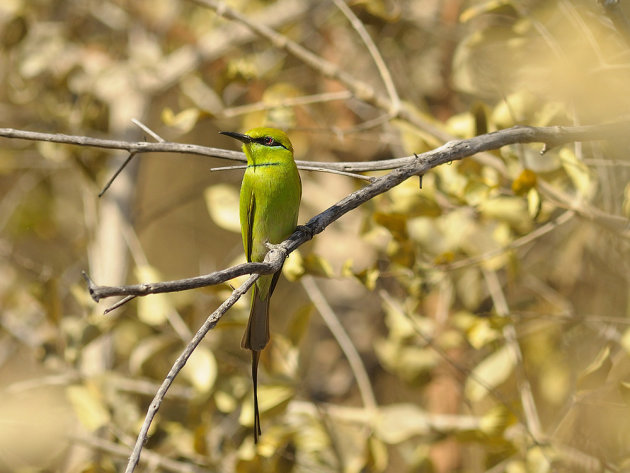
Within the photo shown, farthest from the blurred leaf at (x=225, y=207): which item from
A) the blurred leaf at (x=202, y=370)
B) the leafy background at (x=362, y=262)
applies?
the blurred leaf at (x=202, y=370)

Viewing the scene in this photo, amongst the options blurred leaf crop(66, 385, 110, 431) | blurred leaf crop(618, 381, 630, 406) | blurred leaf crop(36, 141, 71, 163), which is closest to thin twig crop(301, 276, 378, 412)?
blurred leaf crop(66, 385, 110, 431)

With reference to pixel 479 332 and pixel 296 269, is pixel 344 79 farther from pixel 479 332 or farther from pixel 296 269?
pixel 479 332

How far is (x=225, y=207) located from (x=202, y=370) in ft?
1.56

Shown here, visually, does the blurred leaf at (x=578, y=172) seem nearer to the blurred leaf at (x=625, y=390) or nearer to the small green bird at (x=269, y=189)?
the blurred leaf at (x=625, y=390)

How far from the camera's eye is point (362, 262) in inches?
120

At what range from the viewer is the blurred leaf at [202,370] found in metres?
1.88

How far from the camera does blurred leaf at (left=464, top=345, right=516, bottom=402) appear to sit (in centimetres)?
195

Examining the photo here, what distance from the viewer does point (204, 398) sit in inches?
76.6

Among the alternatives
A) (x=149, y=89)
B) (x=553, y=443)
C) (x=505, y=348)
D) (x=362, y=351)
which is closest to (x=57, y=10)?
(x=149, y=89)

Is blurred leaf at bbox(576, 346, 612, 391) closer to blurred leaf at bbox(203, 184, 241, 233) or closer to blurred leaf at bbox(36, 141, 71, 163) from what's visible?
blurred leaf at bbox(203, 184, 241, 233)

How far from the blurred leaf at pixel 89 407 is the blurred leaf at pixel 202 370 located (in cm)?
27

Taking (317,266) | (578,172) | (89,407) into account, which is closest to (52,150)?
(89,407)

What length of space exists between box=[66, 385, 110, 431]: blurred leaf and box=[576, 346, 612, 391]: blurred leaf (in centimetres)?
127

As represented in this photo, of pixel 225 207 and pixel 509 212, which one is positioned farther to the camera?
pixel 225 207
